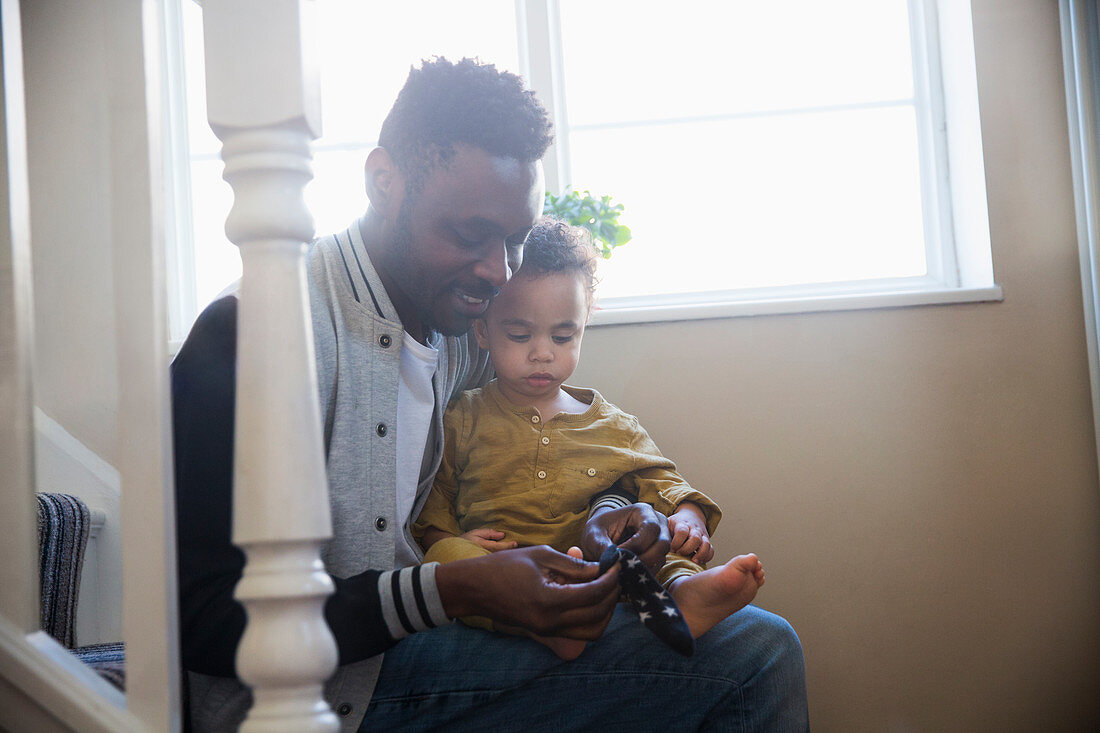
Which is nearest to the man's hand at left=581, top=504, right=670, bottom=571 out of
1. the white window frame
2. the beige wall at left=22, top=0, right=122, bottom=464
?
the white window frame

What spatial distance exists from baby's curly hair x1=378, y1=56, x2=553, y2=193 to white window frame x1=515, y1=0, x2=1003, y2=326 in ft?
2.45

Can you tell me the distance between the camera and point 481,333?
156 centimetres

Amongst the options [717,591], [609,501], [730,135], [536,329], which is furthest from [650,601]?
[730,135]

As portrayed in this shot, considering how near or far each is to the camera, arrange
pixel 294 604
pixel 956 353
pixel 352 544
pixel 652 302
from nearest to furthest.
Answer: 1. pixel 294 604
2. pixel 352 544
3. pixel 956 353
4. pixel 652 302

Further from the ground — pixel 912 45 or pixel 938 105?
pixel 912 45

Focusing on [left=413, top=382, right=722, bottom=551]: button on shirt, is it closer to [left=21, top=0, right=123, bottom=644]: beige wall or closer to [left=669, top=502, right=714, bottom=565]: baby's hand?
[left=669, top=502, right=714, bottom=565]: baby's hand

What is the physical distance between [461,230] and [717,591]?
60 centimetres

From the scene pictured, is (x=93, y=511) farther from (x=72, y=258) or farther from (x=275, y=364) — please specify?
(x=275, y=364)

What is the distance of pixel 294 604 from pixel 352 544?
17.3 inches

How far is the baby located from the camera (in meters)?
1.42

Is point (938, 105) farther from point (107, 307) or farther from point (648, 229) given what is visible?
point (107, 307)

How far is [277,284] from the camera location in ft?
2.39

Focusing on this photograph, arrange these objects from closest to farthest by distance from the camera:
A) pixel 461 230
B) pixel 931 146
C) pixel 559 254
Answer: pixel 461 230
pixel 559 254
pixel 931 146

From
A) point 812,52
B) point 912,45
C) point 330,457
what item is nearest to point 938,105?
point 912,45
